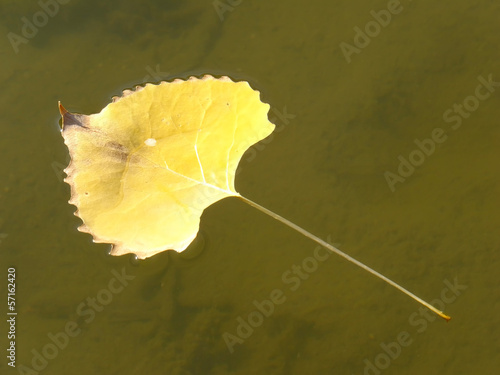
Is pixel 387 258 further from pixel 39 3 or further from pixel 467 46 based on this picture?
pixel 39 3

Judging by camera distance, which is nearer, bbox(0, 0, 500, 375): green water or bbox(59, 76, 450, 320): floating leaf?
bbox(59, 76, 450, 320): floating leaf

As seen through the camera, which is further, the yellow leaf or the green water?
the green water

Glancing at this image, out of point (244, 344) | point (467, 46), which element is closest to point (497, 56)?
point (467, 46)

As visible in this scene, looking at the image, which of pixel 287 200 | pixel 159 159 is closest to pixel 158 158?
pixel 159 159

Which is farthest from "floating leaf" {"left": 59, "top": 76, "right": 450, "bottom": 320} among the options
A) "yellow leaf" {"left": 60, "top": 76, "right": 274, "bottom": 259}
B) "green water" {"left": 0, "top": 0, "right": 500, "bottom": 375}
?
"green water" {"left": 0, "top": 0, "right": 500, "bottom": 375}

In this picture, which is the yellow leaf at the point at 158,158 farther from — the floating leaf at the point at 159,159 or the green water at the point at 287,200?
the green water at the point at 287,200

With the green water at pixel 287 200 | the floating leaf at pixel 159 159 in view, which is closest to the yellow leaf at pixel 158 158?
the floating leaf at pixel 159 159

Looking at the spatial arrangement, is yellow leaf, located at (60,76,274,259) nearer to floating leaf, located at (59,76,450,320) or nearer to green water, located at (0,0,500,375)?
floating leaf, located at (59,76,450,320)
